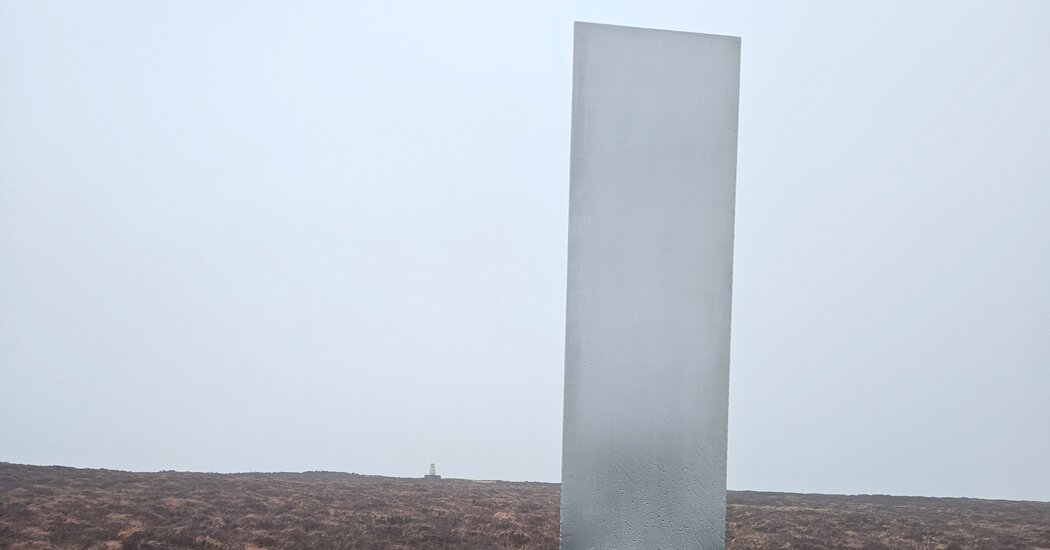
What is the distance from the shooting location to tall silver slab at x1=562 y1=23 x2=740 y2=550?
4949mm

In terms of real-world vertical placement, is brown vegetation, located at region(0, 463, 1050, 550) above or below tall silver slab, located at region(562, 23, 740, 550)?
below

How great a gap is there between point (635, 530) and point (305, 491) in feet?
58.8

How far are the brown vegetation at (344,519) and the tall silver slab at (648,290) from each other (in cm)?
1111

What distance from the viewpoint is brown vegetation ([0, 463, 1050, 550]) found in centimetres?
1530

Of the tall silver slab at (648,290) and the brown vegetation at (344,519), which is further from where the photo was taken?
the brown vegetation at (344,519)

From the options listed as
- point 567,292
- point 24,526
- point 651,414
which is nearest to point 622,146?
point 567,292

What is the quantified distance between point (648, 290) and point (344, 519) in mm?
13868

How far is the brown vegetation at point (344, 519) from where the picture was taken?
50.2ft

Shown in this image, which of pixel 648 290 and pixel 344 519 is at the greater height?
pixel 648 290

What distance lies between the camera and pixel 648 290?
4.99 meters

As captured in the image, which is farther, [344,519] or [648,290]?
[344,519]

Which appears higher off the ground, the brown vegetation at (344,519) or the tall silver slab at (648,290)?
the tall silver slab at (648,290)

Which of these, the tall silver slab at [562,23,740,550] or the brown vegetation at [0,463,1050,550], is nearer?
the tall silver slab at [562,23,740,550]

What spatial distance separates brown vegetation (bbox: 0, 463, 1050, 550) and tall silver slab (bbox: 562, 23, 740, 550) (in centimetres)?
1111
